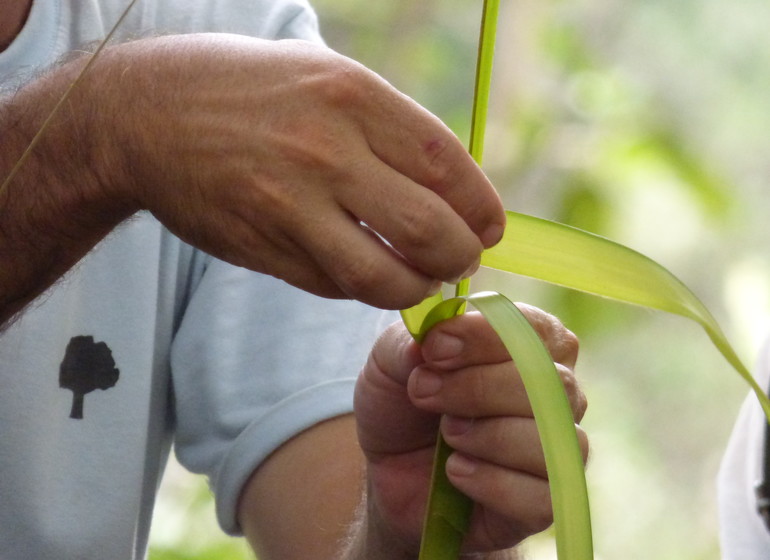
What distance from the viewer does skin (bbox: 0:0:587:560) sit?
358 mm

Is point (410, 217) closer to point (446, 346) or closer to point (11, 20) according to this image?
point (446, 346)

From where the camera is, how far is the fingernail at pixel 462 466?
17.6 inches

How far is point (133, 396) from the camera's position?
713 millimetres

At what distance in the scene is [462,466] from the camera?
448 mm

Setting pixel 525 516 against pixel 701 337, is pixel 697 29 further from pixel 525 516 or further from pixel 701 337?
pixel 525 516

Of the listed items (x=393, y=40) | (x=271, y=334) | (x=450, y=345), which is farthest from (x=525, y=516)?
(x=393, y=40)

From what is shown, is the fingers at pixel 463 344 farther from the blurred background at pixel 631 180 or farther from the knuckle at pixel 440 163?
the blurred background at pixel 631 180

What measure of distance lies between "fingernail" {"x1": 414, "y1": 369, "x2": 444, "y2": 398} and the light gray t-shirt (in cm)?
25

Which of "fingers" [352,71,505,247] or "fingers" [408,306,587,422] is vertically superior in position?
"fingers" [352,71,505,247]

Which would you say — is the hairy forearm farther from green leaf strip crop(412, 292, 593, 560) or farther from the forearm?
the forearm

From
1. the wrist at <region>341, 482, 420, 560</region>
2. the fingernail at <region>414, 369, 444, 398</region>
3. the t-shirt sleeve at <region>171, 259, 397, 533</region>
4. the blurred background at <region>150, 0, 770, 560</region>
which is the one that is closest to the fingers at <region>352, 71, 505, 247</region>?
the fingernail at <region>414, 369, 444, 398</region>

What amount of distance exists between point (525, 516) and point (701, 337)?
113 inches

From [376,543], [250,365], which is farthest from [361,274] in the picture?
[250,365]

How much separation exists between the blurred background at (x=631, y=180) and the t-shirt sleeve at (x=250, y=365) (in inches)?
17.7
